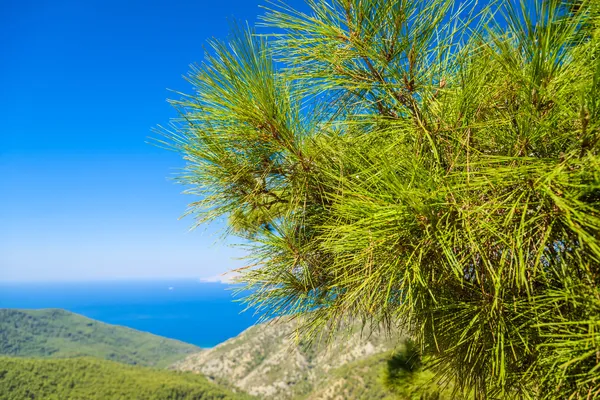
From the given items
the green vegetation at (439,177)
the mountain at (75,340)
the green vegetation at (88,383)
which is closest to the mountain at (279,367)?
the green vegetation at (88,383)

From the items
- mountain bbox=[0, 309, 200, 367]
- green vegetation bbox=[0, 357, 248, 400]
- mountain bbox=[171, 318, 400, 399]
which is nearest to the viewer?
mountain bbox=[171, 318, 400, 399]

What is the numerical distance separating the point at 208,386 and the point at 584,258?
294 feet

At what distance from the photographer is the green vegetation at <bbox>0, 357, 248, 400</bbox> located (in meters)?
68.4

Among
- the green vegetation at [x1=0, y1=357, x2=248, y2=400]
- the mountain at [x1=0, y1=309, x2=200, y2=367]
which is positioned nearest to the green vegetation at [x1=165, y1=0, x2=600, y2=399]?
the green vegetation at [x1=0, y1=357, x2=248, y2=400]

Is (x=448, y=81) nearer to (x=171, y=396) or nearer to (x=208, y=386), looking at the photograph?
(x=171, y=396)

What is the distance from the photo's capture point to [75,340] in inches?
5979

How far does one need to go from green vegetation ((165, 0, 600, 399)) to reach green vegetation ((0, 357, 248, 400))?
267 ft

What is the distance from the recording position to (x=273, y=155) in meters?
1.59

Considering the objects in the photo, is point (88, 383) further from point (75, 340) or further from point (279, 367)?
point (75, 340)

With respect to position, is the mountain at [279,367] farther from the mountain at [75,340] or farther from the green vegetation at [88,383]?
→ the mountain at [75,340]

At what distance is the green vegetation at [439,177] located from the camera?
0.82 metres

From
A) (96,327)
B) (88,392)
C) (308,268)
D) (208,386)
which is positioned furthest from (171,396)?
(96,327)

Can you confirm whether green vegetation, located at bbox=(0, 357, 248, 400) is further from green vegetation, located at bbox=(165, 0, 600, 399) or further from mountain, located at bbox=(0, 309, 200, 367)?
green vegetation, located at bbox=(165, 0, 600, 399)

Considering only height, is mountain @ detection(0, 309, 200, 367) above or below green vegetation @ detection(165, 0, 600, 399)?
below
